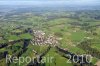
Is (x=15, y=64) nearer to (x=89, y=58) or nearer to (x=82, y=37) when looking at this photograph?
(x=89, y=58)

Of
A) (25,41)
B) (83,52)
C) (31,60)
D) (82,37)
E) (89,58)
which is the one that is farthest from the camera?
(82,37)

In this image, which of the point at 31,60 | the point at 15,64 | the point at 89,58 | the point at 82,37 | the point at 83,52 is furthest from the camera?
the point at 82,37

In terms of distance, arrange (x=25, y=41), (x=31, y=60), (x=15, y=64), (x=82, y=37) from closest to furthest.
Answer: (x=15, y=64) → (x=31, y=60) → (x=25, y=41) → (x=82, y=37)

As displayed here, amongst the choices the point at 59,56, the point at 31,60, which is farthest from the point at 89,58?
the point at 31,60

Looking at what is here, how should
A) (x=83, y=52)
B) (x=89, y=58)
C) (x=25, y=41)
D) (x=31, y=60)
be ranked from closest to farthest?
(x=31, y=60) < (x=89, y=58) < (x=83, y=52) < (x=25, y=41)

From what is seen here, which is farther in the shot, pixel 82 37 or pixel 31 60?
pixel 82 37

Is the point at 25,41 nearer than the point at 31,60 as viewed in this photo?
No

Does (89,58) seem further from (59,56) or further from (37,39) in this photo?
(37,39)

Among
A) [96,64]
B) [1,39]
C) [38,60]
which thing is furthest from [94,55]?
[1,39]

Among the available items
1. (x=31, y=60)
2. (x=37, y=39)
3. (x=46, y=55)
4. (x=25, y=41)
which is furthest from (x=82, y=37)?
(x=31, y=60)
